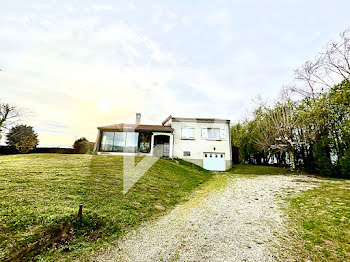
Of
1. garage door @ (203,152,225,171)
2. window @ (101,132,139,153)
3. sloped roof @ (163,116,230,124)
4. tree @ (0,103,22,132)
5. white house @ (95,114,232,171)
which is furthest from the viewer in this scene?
tree @ (0,103,22,132)

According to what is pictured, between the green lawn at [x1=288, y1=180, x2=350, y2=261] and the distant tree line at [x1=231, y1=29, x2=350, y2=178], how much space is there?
770 centimetres

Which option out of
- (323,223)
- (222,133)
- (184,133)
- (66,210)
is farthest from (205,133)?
(66,210)

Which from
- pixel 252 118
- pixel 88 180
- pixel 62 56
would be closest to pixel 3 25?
pixel 62 56

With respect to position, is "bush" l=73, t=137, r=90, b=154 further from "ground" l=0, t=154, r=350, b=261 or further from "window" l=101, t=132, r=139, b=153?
"ground" l=0, t=154, r=350, b=261

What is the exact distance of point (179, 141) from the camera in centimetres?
1925

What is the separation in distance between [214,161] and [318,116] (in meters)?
10.4

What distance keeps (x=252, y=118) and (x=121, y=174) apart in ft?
70.1

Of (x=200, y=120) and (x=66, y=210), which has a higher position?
(x=200, y=120)

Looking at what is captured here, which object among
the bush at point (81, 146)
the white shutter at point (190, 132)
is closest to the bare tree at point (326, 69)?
the white shutter at point (190, 132)

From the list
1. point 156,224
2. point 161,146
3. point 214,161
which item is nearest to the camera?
point 156,224

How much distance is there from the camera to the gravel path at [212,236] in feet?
11.6

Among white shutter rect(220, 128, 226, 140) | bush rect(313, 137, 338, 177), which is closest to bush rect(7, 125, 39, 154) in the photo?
white shutter rect(220, 128, 226, 140)

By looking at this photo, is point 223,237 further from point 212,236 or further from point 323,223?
point 323,223

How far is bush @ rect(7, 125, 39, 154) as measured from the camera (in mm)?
21500
